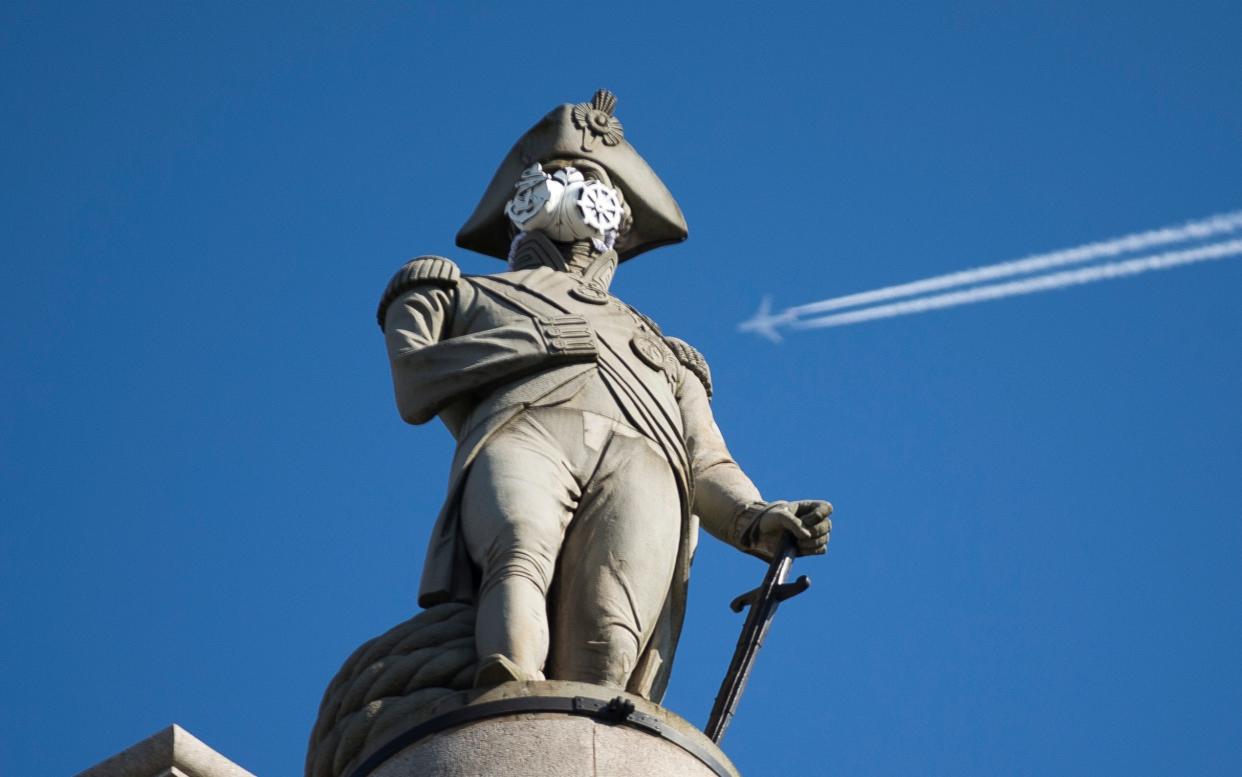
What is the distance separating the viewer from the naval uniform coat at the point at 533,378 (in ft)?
39.0

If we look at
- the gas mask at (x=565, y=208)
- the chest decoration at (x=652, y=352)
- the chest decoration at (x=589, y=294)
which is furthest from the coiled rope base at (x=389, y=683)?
the gas mask at (x=565, y=208)

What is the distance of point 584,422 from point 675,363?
143 centimetres

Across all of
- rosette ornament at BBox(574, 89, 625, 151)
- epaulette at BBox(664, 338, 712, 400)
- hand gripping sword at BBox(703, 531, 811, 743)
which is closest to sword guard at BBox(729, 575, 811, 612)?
hand gripping sword at BBox(703, 531, 811, 743)

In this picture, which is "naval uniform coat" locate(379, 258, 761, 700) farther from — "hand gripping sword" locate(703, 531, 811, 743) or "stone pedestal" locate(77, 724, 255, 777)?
"stone pedestal" locate(77, 724, 255, 777)

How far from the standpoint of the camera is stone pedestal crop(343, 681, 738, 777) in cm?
978

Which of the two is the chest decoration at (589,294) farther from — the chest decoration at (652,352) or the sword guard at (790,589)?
the sword guard at (790,589)

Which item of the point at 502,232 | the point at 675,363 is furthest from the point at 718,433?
the point at 502,232

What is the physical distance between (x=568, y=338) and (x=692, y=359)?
4.64ft

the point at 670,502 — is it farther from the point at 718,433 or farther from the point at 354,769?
the point at 354,769

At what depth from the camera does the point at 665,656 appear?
1184cm

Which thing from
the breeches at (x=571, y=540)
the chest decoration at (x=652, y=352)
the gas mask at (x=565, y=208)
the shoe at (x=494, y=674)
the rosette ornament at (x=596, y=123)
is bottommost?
the shoe at (x=494, y=674)

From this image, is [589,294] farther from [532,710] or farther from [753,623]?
[532,710]

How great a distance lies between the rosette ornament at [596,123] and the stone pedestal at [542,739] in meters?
5.28

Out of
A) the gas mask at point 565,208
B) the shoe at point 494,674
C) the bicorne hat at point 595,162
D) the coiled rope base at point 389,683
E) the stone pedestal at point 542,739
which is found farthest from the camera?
the bicorne hat at point 595,162
